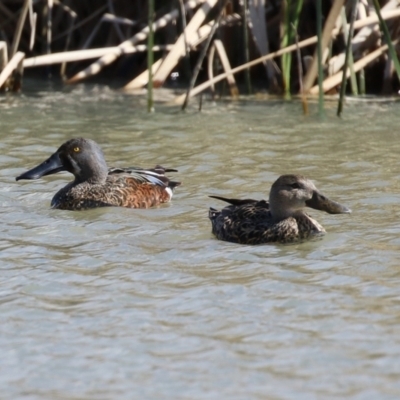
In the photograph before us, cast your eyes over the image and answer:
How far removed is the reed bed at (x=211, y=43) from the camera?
10.4 meters

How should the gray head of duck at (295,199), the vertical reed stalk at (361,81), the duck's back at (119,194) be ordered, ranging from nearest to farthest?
the gray head of duck at (295,199)
the duck's back at (119,194)
the vertical reed stalk at (361,81)

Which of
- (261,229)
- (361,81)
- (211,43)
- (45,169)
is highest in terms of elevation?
(211,43)

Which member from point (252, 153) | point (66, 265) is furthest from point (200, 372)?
point (252, 153)

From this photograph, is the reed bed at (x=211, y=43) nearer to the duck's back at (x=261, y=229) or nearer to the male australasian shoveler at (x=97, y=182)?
the male australasian shoveler at (x=97, y=182)

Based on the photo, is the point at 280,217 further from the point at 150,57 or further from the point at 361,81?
the point at 361,81

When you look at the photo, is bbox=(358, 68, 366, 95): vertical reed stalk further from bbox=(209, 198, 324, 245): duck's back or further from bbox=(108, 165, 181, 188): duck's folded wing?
bbox=(209, 198, 324, 245): duck's back

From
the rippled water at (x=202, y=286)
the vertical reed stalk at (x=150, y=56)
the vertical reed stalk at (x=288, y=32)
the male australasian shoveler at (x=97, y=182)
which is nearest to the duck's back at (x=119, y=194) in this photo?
the male australasian shoveler at (x=97, y=182)

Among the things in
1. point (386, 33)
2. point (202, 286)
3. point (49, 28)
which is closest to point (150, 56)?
point (386, 33)

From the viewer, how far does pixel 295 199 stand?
21.6 ft

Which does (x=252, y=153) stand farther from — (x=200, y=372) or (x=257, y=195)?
(x=200, y=372)

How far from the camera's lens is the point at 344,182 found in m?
7.86

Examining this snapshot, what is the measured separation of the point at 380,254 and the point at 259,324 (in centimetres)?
133

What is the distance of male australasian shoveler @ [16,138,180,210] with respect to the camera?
7.59m

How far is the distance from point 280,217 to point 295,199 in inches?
6.0
